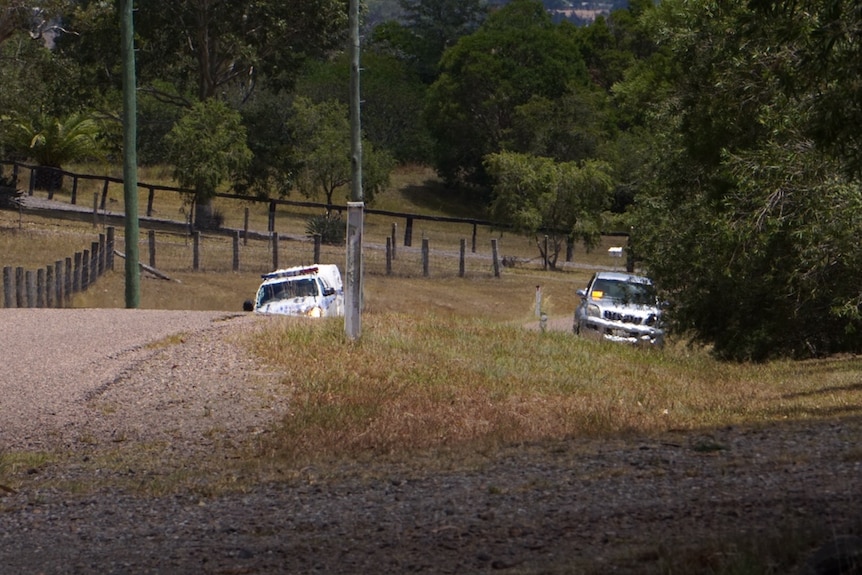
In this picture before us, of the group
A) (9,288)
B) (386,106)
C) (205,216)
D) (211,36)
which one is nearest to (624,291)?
(9,288)

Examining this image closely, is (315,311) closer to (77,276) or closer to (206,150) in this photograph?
(77,276)

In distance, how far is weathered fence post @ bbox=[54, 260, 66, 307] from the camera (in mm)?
25062

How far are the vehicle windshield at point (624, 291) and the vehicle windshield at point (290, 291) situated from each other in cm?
602

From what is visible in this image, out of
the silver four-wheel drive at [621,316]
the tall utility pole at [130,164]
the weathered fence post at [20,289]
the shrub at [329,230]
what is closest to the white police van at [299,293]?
the tall utility pole at [130,164]

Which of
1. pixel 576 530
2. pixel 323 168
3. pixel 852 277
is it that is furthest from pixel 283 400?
pixel 323 168

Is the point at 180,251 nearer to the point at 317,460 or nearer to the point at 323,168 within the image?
the point at 323,168

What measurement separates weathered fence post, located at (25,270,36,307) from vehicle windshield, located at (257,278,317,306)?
14.6 ft

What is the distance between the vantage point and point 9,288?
23.0 metres

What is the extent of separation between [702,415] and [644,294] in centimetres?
1065

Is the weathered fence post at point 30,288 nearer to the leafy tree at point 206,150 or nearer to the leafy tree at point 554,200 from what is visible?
the leafy tree at point 206,150

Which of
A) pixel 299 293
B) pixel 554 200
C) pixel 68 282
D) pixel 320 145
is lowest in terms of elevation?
pixel 68 282

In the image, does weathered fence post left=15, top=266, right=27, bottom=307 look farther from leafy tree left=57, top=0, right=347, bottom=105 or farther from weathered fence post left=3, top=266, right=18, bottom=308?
leafy tree left=57, top=0, right=347, bottom=105

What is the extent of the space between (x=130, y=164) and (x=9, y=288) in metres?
3.59

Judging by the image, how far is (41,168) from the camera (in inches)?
2098
